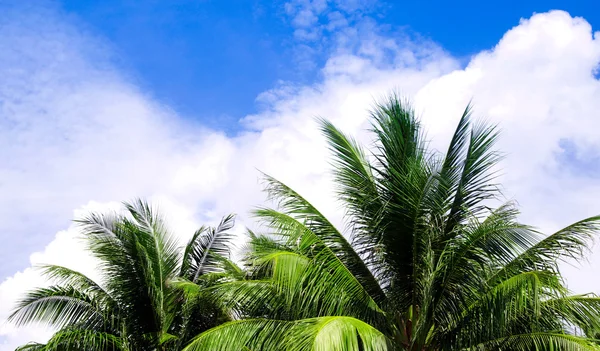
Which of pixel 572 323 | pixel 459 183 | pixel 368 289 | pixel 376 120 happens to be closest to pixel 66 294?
pixel 368 289

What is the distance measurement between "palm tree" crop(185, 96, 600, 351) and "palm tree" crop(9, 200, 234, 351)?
12.6 feet

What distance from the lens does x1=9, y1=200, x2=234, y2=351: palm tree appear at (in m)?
14.2

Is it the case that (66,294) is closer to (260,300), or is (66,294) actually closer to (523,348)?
(260,300)

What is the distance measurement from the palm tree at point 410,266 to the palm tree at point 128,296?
3.84 meters

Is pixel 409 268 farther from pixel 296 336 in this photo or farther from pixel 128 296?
pixel 128 296

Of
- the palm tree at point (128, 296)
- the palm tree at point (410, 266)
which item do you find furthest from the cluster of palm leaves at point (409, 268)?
the palm tree at point (128, 296)

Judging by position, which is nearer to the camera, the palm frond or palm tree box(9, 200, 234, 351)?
the palm frond

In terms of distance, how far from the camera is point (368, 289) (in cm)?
1109

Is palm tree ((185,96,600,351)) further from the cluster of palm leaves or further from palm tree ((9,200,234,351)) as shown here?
A: palm tree ((9,200,234,351))

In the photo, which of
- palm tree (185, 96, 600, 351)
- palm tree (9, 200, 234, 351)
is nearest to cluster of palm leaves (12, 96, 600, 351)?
palm tree (185, 96, 600, 351)

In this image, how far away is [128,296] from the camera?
14.9 m

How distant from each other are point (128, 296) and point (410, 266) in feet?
23.5

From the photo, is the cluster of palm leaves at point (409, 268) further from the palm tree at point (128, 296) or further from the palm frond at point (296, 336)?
the palm tree at point (128, 296)

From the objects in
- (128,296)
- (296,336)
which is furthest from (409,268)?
(128,296)
